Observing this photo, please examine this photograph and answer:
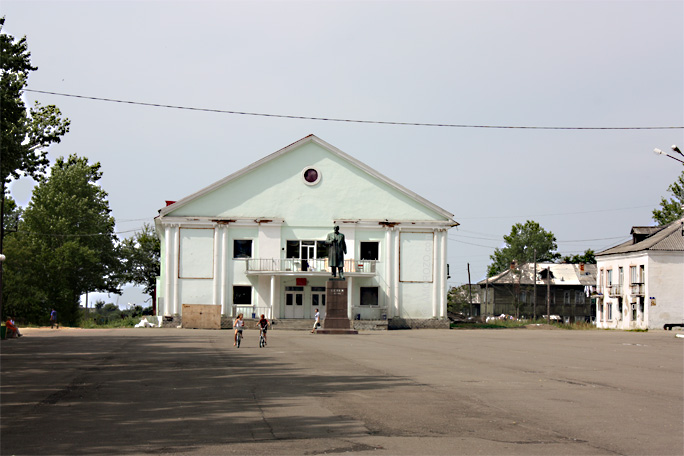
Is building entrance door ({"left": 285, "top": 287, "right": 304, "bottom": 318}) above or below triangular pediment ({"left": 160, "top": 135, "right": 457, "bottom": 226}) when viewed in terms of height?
below

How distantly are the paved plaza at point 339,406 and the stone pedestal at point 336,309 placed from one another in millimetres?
20089

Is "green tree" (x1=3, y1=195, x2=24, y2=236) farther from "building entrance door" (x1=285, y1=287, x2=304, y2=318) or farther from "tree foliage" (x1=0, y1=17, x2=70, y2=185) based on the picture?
"tree foliage" (x1=0, y1=17, x2=70, y2=185)

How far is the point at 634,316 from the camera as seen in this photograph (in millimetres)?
69250

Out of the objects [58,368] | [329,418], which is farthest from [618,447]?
[58,368]

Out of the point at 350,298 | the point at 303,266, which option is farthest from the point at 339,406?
the point at 350,298

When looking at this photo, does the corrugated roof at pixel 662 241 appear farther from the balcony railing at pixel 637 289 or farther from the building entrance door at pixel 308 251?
the building entrance door at pixel 308 251

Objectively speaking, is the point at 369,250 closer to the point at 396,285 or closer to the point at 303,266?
the point at 396,285

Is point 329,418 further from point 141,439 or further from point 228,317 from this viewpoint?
point 228,317

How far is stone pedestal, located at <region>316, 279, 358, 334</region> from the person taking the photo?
1727 inches

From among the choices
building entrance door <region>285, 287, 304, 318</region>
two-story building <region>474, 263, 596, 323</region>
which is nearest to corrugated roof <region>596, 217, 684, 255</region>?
building entrance door <region>285, 287, 304, 318</region>

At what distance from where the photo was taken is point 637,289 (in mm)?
67438

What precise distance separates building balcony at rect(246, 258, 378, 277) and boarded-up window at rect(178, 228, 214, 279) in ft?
9.28

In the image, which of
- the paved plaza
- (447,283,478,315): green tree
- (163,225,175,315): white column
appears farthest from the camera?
(447,283,478,315): green tree

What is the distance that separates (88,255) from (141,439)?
214 feet
